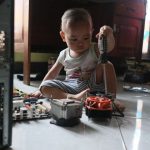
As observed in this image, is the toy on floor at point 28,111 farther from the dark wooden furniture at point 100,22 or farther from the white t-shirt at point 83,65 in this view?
the dark wooden furniture at point 100,22

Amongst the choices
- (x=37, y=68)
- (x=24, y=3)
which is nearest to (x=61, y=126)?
(x=24, y=3)

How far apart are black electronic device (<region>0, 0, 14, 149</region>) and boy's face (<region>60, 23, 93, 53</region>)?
507 mm

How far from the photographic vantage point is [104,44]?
2.54ft

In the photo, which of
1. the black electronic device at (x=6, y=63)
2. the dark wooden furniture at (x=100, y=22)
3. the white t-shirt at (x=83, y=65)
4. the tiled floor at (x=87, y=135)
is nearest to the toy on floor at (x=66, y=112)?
the tiled floor at (x=87, y=135)

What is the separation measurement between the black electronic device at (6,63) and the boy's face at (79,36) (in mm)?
507

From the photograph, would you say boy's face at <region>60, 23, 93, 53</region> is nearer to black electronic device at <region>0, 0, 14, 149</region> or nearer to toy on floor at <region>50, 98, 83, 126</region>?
toy on floor at <region>50, 98, 83, 126</region>

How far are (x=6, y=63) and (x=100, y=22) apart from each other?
3.86 feet

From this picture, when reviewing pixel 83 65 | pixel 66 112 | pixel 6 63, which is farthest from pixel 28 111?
pixel 83 65

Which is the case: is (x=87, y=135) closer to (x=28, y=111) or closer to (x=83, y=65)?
(x=28, y=111)

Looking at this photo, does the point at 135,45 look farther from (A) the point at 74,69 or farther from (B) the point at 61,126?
(B) the point at 61,126

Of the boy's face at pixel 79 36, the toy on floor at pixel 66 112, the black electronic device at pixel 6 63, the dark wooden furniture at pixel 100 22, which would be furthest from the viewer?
the dark wooden furniture at pixel 100 22

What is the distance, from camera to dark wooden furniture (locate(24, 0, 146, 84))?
1349 millimetres

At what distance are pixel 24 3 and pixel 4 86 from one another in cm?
83

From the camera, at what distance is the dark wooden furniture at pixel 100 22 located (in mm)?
1349
